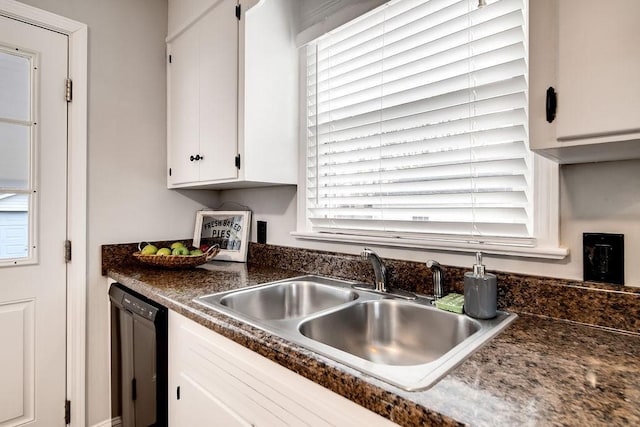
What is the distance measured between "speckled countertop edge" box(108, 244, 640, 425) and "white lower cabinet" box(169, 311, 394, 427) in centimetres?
4

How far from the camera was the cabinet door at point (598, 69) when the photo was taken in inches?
26.9

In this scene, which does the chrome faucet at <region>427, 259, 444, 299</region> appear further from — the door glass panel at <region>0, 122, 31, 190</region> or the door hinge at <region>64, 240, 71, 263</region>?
the door glass panel at <region>0, 122, 31, 190</region>

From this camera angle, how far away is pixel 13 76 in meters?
1.66

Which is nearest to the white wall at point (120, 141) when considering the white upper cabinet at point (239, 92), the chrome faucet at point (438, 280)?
the white upper cabinet at point (239, 92)

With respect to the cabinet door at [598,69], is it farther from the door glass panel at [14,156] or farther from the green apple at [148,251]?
the door glass panel at [14,156]

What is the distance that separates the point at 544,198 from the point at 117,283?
1878 millimetres

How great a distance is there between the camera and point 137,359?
4.89ft

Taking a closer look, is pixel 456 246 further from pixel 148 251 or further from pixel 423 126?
pixel 148 251

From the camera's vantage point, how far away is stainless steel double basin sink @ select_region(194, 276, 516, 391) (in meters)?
0.83

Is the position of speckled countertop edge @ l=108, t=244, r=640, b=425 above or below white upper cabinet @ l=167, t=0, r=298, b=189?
below

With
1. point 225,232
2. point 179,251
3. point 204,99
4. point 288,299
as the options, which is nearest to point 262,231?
point 225,232

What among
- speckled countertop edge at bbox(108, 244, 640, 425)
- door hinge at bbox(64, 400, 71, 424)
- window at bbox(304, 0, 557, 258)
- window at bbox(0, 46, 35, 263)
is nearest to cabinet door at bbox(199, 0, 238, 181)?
window at bbox(304, 0, 557, 258)

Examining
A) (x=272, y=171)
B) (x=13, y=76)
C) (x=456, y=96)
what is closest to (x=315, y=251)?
(x=272, y=171)

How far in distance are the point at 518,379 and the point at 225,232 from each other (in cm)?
179
